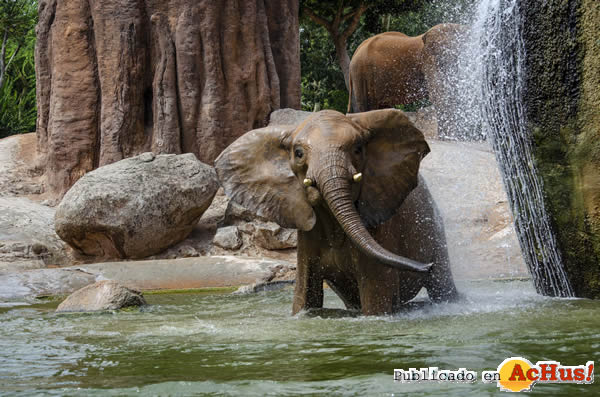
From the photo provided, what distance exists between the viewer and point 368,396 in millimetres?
2936

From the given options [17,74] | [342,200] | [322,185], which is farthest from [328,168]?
[17,74]

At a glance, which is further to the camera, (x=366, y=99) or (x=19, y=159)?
(x=366, y=99)

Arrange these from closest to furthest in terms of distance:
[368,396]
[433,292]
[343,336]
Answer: [368,396], [343,336], [433,292]

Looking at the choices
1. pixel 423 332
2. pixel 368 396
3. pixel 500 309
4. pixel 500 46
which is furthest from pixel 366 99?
pixel 368 396

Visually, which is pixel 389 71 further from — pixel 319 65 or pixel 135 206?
pixel 319 65

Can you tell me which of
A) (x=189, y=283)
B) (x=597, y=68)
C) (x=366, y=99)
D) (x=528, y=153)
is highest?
(x=366, y=99)

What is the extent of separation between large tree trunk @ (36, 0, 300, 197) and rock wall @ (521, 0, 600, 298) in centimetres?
870

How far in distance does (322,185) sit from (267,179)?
69cm

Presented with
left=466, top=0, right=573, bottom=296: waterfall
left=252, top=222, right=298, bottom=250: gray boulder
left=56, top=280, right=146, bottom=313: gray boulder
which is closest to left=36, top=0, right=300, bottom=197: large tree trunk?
left=252, top=222, right=298, bottom=250: gray boulder

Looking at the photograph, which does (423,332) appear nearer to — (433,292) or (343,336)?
(343,336)

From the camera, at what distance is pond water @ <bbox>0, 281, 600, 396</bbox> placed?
3232 mm

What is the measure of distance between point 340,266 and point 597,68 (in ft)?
7.98

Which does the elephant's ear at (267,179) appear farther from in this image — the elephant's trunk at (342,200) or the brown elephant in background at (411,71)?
the brown elephant in background at (411,71)

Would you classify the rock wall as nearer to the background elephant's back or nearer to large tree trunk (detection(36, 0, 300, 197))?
large tree trunk (detection(36, 0, 300, 197))
